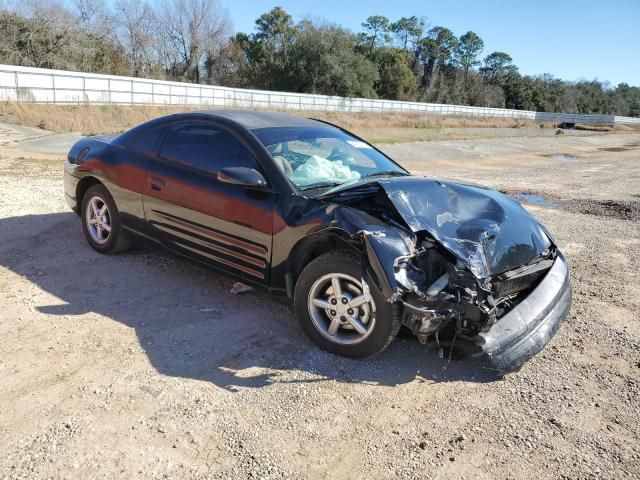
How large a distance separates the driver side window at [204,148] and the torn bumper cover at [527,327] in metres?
2.17

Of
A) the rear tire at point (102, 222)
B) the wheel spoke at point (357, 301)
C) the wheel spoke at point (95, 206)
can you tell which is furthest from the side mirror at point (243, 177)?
the wheel spoke at point (95, 206)

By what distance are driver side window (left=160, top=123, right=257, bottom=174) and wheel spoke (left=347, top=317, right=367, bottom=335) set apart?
146 centimetres

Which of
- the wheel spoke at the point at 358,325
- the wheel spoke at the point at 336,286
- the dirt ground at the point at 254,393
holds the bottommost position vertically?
the dirt ground at the point at 254,393

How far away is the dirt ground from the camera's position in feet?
8.46

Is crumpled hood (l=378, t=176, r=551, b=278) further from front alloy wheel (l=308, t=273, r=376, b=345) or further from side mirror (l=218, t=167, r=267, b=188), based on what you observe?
side mirror (l=218, t=167, r=267, b=188)

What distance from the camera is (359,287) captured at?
3.38 meters

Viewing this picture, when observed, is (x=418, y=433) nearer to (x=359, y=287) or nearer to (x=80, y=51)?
(x=359, y=287)

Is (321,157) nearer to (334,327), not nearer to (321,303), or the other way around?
(321,303)

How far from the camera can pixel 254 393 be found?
3.12m

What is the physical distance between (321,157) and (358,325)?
5.53 feet

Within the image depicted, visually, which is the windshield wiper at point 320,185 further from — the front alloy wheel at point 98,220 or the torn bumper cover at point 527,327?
the front alloy wheel at point 98,220

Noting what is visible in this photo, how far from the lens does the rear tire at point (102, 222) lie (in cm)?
506

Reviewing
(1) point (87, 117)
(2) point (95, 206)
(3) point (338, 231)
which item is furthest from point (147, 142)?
(1) point (87, 117)

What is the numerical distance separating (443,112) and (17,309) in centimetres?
5945
